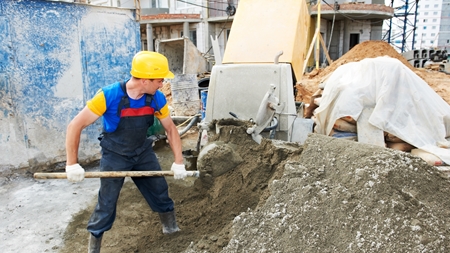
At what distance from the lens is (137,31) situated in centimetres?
553

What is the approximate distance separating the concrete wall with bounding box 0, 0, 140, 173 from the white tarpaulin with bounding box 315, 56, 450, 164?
11.7 feet

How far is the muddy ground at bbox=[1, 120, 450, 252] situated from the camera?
2125 mm

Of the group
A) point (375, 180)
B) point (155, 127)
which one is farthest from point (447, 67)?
point (375, 180)

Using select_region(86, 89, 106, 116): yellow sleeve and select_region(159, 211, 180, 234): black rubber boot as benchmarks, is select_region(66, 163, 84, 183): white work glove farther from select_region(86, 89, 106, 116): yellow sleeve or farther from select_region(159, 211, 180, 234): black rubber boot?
select_region(159, 211, 180, 234): black rubber boot

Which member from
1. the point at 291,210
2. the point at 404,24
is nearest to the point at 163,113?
the point at 291,210

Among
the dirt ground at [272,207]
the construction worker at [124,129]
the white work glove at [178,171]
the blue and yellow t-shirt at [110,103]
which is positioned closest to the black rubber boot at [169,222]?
the dirt ground at [272,207]

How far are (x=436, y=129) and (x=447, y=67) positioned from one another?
14.2 m

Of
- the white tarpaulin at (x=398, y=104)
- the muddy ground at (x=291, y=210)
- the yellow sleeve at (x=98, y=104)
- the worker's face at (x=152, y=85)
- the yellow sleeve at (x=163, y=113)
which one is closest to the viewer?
the muddy ground at (x=291, y=210)

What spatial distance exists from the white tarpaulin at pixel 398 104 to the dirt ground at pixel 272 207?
4.64 feet

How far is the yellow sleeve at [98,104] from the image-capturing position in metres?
2.56

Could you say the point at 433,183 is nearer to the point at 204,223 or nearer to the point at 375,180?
the point at 375,180

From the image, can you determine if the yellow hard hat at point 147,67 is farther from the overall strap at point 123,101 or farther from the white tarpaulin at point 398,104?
the white tarpaulin at point 398,104

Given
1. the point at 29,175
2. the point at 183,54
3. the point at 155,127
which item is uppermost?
the point at 183,54

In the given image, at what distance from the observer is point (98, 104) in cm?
257
